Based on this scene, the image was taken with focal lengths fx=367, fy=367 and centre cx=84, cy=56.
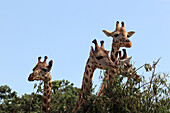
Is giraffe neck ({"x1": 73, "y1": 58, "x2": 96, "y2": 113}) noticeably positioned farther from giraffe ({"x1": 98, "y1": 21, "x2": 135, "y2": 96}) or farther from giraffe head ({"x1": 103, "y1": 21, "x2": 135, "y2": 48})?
giraffe head ({"x1": 103, "y1": 21, "x2": 135, "y2": 48})

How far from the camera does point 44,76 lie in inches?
600

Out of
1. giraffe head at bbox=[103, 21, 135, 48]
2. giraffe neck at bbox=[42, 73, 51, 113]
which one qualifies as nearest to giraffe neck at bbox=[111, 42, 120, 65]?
giraffe head at bbox=[103, 21, 135, 48]

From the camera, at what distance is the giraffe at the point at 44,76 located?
1500 cm

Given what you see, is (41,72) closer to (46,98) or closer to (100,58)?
(46,98)

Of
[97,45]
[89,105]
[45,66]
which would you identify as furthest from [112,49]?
[89,105]

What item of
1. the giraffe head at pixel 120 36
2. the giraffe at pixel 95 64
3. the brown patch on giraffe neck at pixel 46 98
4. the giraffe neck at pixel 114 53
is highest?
the giraffe head at pixel 120 36

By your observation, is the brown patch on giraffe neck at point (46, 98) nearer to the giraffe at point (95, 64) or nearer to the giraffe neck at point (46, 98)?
the giraffe neck at point (46, 98)

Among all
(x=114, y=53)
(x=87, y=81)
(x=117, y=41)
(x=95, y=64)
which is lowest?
(x=87, y=81)

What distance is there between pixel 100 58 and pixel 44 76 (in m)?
2.64

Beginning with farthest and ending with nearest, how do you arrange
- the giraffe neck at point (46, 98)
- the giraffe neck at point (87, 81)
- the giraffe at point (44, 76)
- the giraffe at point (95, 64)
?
1. the giraffe at point (44, 76)
2. the giraffe neck at point (46, 98)
3. the giraffe at point (95, 64)
4. the giraffe neck at point (87, 81)

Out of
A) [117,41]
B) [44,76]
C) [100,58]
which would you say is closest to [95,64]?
[100,58]

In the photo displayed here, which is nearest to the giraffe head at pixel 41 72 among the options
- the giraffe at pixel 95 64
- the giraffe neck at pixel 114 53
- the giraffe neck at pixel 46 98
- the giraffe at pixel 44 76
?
the giraffe at pixel 44 76

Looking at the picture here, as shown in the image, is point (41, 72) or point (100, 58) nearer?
→ point (100, 58)

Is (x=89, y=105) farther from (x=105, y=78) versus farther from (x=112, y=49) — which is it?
(x=112, y=49)
